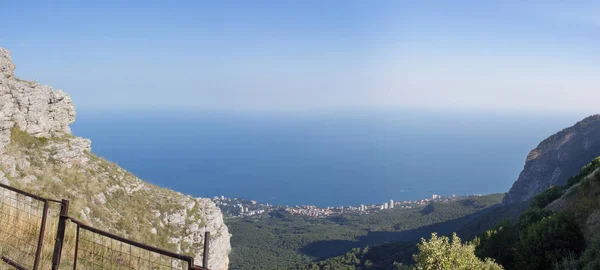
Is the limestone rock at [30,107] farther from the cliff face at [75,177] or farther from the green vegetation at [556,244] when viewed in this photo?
the green vegetation at [556,244]

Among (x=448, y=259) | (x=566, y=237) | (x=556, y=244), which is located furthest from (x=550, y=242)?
(x=448, y=259)

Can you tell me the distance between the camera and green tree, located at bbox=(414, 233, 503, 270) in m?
15.3

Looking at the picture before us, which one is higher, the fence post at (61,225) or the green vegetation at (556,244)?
the fence post at (61,225)

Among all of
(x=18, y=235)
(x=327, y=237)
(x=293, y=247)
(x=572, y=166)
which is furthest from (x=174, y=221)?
(x=572, y=166)

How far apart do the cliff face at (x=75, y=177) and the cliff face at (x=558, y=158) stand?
73.7 meters

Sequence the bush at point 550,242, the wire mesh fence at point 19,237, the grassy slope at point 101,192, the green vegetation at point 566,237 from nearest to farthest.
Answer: the wire mesh fence at point 19,237
the green vegetation at point 566,237
the grassy slope at point 101,192
the bush at point 550,242

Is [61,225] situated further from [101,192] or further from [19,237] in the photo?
[101,192]

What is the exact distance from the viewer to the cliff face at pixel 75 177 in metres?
15.0

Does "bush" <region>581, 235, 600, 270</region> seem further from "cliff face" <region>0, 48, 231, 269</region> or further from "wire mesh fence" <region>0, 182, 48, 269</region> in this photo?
"cliff face" <region>0, 48, 231, 269</region>

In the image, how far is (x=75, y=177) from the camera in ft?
54.2

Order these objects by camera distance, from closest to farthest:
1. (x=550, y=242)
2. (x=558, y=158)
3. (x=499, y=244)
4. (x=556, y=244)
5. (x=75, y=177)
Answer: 1. (x=556, y=244)
2. (x=550, y=242)
3. (x=75, y=177)
4. (x=499, y=244)
5. (x=558, y=158)

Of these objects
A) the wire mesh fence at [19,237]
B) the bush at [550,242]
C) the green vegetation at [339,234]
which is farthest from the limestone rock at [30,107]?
the green vegetation at [339,234]

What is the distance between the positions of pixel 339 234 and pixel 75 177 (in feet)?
251

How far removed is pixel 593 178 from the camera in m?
18.8
